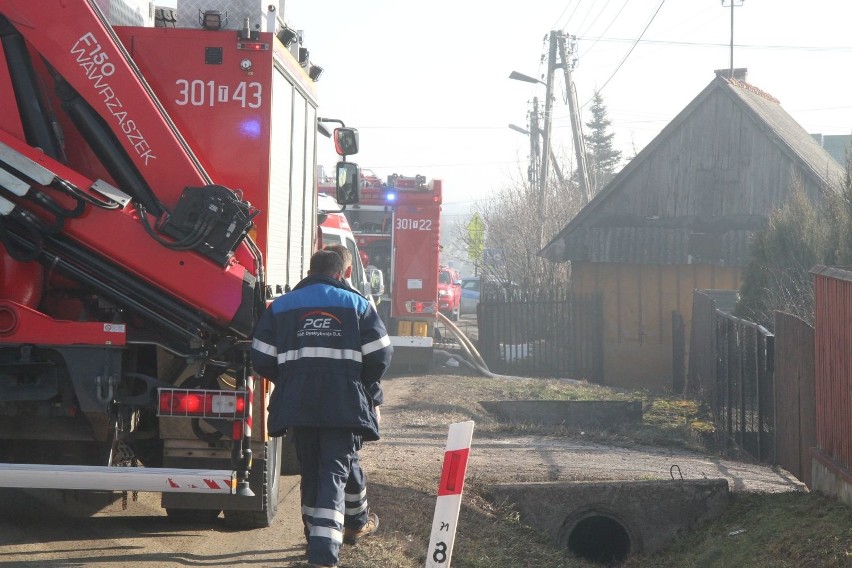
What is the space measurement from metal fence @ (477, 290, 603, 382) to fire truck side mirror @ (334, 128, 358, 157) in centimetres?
1389

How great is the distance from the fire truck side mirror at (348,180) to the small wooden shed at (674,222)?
568 inches

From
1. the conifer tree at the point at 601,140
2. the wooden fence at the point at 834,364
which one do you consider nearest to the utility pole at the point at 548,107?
the wooden fence at the point at 834,364

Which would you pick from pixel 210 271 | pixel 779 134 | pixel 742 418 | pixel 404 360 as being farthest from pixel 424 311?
pixel 210 271

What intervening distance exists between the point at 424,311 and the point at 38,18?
13304mm

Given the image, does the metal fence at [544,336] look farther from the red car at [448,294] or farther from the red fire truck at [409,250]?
the red car at [448,294]

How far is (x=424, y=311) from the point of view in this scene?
1845 cm

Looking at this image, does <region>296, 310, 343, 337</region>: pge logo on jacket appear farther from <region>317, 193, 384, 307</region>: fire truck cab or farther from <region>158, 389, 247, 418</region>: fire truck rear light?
<region>317, 193, 384, 307</region>: fire truck cab

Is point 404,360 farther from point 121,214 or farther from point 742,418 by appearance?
point 121,214

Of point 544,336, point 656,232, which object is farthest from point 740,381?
point 656,232

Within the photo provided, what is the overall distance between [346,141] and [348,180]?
38cm

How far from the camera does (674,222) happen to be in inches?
912

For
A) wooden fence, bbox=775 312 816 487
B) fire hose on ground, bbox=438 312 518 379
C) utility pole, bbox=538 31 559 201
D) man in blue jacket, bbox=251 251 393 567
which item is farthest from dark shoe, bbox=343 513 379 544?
utility pole, bbox=538 31 559 201

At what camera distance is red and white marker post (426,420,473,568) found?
5.34 meters

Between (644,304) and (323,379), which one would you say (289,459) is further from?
(644,304)
